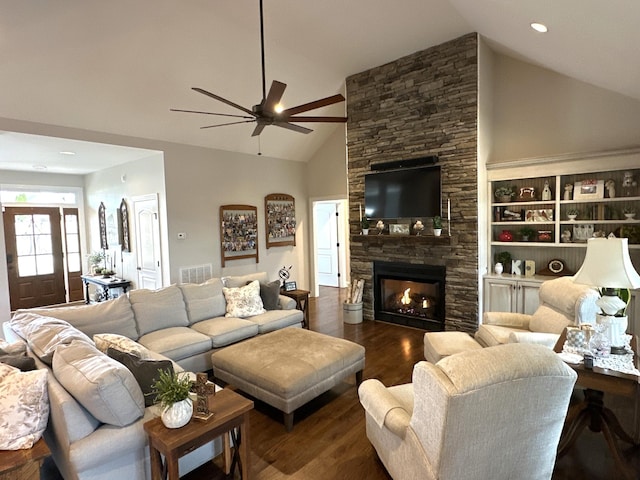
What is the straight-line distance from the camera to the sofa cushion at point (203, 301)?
4.17 meters

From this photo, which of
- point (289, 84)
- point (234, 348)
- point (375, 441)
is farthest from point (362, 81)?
point (375, 441)

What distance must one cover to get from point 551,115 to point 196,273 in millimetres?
5745

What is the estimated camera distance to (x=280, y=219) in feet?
23.7

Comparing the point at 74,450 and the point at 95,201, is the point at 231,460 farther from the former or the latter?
the point at 95,201

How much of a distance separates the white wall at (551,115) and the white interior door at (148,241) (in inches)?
210

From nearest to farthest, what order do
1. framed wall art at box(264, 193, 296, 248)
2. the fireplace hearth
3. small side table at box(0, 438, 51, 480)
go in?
small side table at box(0, 438, 51, 480), the fireplace hearth, framed wall art at box(264, 193, 296, 248)

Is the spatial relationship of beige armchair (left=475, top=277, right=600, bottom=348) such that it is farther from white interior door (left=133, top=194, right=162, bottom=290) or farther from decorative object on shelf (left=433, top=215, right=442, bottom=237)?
white interior door (left=133, top=194, right=162, bottom=290)

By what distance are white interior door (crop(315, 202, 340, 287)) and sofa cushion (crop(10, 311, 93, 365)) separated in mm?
6105

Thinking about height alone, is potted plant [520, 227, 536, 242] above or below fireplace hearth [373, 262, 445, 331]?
above

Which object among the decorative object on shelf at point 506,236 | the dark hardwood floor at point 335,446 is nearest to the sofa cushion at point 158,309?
the dark hardwood floor at point 335,446

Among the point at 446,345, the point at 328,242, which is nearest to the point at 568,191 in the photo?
the point at 446,345

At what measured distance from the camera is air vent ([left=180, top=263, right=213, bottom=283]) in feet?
19.0

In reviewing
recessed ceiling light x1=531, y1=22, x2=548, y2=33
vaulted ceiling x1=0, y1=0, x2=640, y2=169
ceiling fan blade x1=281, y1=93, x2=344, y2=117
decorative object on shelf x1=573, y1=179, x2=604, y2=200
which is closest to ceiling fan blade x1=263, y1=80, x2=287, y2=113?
ceiling fan blade x1=281, y1=93, x2=344, y2=117

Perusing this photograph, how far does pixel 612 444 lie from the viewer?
2105 millimetres
